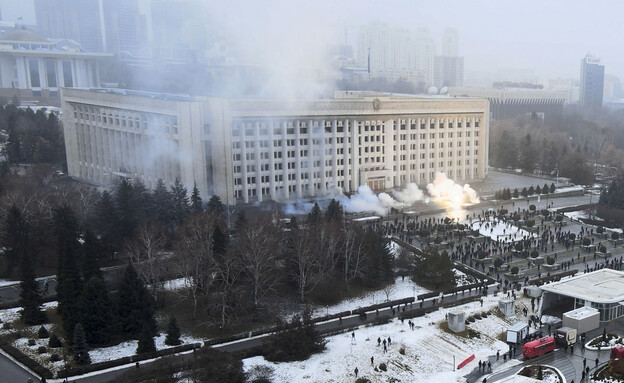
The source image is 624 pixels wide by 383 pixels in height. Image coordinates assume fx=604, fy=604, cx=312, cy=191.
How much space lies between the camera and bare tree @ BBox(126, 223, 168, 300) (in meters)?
28.6

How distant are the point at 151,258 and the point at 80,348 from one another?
690cm

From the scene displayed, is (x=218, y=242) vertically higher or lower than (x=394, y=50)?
lower

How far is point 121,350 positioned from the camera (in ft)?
78.7

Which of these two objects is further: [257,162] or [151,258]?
[257,162]

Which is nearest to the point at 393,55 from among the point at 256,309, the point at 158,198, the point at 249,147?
the point at 249,147

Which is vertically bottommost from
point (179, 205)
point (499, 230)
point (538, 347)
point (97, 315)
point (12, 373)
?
point (538, 347)

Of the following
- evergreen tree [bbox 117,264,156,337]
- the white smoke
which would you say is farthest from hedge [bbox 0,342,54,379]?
the white smoke

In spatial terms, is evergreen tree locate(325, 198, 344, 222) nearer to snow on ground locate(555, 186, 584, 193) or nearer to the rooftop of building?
the rooftop of building

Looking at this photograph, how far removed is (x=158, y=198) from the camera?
126 feet

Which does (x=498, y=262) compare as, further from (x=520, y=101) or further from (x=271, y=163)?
(x=520, y=101)

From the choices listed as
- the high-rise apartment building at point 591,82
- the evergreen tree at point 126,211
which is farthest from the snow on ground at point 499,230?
the high-rise apartment building at point 591,82

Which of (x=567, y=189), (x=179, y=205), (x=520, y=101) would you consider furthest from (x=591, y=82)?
(x=179, y=205)

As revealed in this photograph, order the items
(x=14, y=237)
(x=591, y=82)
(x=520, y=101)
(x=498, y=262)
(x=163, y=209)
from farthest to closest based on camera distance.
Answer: (x=591, y=82)
(x=520, y=101)
(x=163, y=209)
(x=498, y=262)
(x=14, y=237)

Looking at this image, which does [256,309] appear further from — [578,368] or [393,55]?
[393,55]
